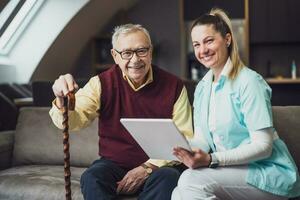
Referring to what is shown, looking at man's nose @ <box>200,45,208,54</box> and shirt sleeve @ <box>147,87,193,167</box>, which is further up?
man's nose @ <box>200,45,208,54</box>

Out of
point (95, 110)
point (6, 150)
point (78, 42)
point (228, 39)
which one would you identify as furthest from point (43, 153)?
point (78, 42)

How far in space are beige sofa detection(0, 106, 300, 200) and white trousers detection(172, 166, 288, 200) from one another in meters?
0.58

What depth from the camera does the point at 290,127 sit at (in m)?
2.01

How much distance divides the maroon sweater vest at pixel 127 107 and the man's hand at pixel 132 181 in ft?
0.37

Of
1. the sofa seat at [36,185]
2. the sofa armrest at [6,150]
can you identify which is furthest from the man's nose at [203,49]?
the sofa armrest at [6,150]

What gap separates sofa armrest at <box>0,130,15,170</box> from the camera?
2418 millimetres

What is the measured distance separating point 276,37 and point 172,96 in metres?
3.41

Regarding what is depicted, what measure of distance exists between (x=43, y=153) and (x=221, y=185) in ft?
4.19

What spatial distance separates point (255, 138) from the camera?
149cm

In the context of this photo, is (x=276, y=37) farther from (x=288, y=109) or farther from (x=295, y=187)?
(x=295, y=187)

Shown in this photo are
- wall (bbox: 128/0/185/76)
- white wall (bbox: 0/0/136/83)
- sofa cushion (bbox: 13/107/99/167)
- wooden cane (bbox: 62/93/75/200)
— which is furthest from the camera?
wall (bbox: 128/0/185/76)

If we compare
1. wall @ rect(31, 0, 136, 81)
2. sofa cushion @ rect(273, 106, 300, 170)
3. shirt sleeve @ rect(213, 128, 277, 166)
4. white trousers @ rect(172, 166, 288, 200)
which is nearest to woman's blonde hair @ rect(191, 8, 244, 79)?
shirt sleeve @ rect(213, 128, 277, 166)

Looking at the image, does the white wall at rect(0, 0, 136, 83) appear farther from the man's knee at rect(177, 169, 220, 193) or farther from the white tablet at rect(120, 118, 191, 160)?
the man's knee at rect(177, 169, 220, 193)

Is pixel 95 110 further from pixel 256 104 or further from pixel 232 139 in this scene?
pixel 256 104
